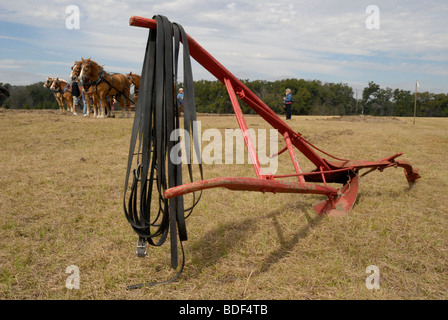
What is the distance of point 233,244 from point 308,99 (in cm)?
3278

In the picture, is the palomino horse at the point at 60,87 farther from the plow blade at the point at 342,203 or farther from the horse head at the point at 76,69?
the plow blade at the point at 342,203

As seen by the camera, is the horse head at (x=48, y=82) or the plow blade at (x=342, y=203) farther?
the horse head at (x=48, y=82)

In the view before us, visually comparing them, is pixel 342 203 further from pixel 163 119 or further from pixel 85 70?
pixel 85 70

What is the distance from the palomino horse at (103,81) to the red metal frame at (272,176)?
33.0 feet

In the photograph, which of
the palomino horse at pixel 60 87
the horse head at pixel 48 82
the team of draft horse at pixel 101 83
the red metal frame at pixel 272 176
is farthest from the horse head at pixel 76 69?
the red metal frame at pixel 272 176

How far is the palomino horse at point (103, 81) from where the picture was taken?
11.5 metres

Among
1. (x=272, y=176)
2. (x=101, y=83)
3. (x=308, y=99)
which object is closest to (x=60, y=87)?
(x=101, y=83)

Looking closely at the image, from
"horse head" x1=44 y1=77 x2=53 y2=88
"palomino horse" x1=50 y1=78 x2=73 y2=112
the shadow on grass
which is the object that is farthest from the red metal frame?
"horse head" x1=44 y1=77 x2=53 y2=88

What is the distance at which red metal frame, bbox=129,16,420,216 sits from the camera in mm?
2018

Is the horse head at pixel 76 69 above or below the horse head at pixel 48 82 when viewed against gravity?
below

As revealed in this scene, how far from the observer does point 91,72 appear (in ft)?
38.7

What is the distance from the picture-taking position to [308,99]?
1324 inches

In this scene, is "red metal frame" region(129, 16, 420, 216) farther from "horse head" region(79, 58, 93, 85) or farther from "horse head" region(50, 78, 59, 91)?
"horse head" region(50, 78, 59, 91)

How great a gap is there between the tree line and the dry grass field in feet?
61.7
